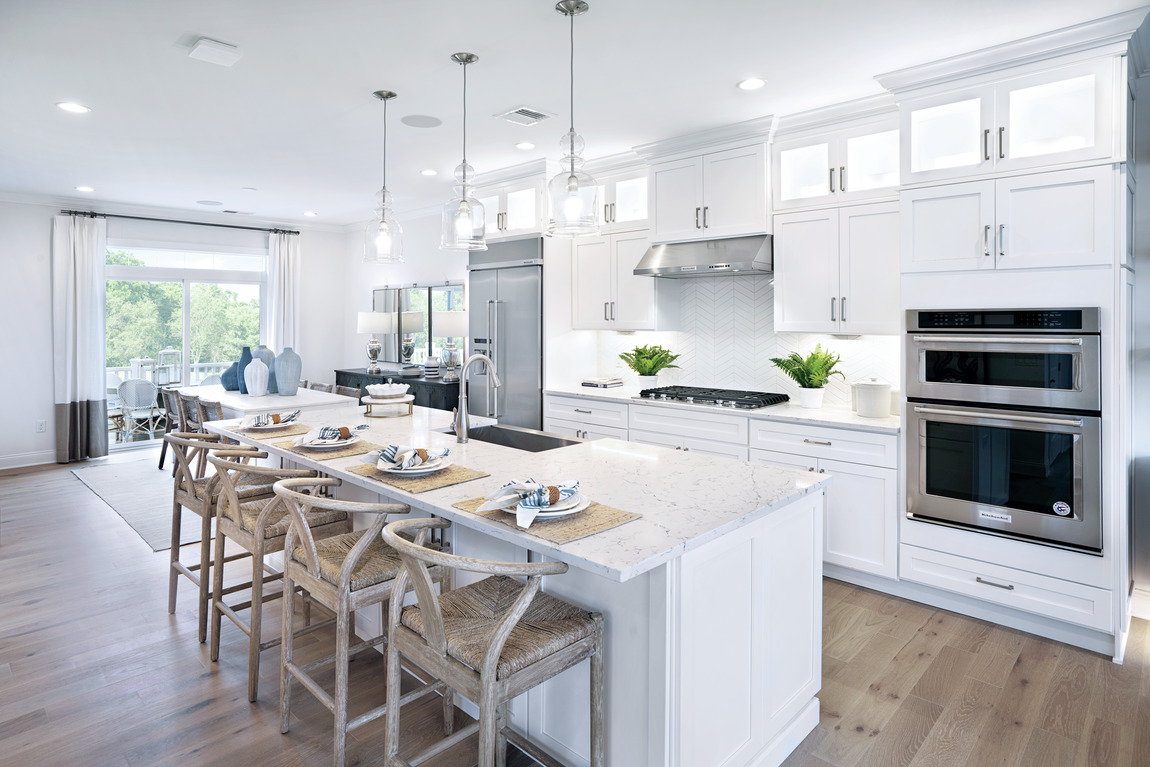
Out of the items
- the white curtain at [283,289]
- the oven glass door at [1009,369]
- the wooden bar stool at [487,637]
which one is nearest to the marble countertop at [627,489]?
the wooden bar stool at [487,637]

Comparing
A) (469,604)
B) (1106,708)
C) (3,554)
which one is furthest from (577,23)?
(3,554)

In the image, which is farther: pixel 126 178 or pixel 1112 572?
pixel 126 178

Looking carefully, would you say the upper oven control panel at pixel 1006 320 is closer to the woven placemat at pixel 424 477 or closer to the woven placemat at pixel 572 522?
the woven placemat at pixel 572 522

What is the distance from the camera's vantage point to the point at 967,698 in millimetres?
2484

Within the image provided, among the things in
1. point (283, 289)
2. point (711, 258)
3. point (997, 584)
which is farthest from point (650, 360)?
point (283, 289)

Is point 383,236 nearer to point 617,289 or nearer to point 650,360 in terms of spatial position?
point 617,289

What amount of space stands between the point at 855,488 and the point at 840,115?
6.81ft

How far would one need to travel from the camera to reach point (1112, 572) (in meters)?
2.74

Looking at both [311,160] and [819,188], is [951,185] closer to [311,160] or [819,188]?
[819,188]

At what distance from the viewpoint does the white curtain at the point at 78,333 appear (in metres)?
6.53

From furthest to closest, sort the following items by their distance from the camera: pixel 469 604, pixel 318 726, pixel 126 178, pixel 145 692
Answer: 1. pixel 126 178
2. pixel 145 692
3. pixel 318 726
4. pixel 469 604

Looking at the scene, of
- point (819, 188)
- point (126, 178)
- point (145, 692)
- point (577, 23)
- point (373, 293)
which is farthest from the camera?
point (373, 293)

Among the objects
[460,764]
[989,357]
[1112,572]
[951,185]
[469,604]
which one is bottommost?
[460,764]

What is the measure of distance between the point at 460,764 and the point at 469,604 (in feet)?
2.22
